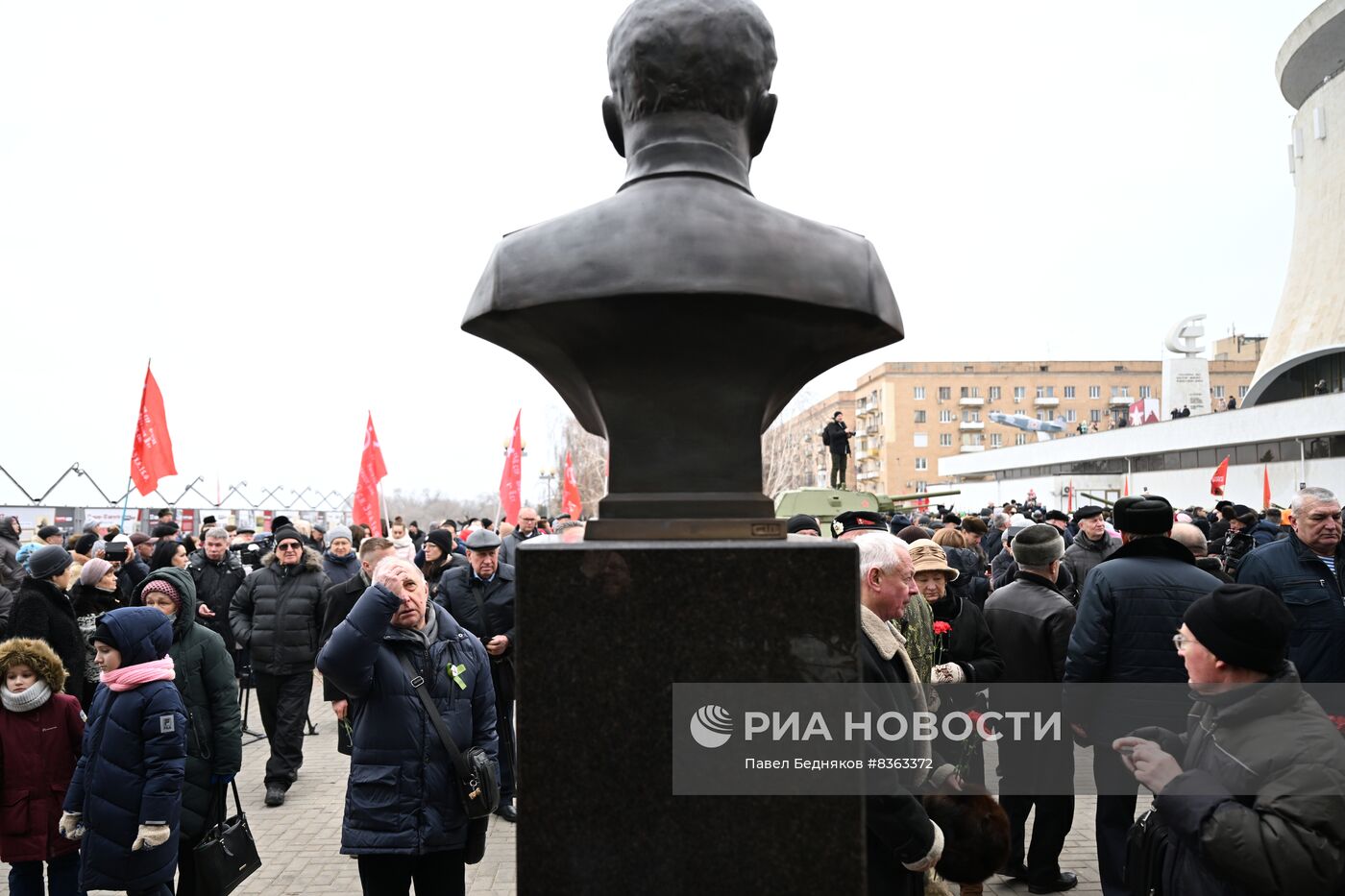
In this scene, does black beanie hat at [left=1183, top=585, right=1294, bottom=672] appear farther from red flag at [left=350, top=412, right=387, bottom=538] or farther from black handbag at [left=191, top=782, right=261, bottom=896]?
red flag at [left=350, top=412, right=387, bottom=538]

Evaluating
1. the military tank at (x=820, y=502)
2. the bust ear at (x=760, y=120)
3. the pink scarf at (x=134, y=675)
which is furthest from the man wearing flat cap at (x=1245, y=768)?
the military tank at (x=820, y=502)

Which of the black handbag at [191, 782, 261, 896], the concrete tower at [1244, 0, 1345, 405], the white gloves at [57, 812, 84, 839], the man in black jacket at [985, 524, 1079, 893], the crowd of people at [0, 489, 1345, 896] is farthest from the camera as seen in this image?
the concrete tower at [1244, 0, 1345, 405]

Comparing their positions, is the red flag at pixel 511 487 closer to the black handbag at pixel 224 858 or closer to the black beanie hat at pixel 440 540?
the black beanie hat at pixel 440 540

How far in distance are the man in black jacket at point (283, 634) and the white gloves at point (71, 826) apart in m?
3.44

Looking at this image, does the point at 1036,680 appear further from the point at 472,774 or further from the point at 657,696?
the point at 657,696

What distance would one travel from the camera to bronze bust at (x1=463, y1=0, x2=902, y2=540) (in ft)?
7.71

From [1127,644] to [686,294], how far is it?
3631 millimetres

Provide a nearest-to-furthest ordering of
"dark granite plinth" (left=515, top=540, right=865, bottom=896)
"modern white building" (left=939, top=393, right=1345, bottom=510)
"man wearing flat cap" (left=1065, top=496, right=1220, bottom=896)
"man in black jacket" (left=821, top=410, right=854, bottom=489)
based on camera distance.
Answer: "dark granite plinth" (left=515, top=540, right=865, bottom=896) → "man wearing flat cap" (left=1065, top=496, right=1220, bottom=896) → "man in black jacket" (left=821, top=410, right=854, bottom=489) → "modern white building" (left=939, top=393, right=1345, bottom=510)

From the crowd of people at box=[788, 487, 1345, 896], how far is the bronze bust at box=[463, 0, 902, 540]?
3.44 feet

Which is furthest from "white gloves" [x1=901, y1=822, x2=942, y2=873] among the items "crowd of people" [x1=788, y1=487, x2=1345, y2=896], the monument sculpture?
the monument sculpture

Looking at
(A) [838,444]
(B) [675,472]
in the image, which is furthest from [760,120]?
(A) [838,444]

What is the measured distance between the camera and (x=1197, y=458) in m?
38.6

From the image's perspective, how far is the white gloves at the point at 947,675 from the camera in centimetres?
495

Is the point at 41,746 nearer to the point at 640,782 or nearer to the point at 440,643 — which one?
the point at 440,643
